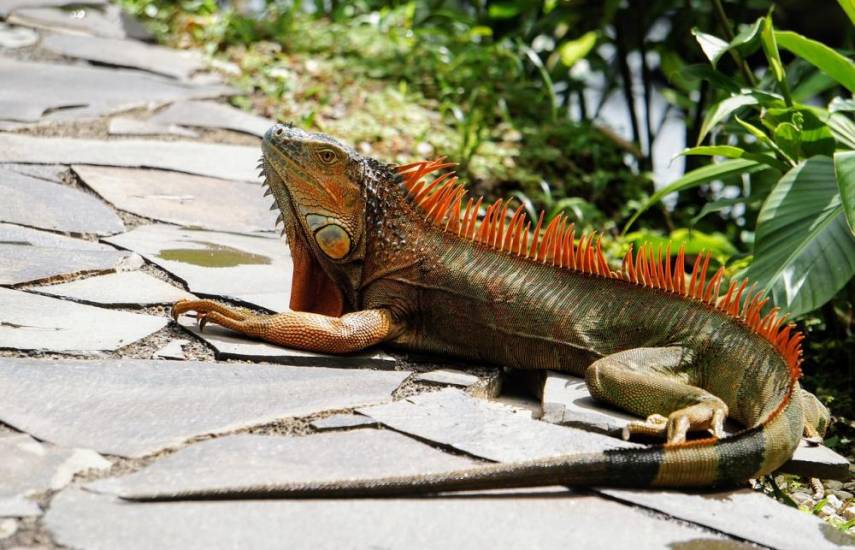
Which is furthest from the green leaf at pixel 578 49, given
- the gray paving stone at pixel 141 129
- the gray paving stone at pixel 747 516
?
the gray paving stone at pixel 747 516

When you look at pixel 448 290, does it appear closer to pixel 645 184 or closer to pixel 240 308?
pixel 240 308

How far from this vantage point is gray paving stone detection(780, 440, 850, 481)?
12.9 ft

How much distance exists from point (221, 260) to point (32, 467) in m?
2.32

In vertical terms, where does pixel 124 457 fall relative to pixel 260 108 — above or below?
→ below

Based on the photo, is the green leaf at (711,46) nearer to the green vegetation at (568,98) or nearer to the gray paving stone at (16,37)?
the green vegetation at (568,98)

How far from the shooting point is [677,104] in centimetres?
982

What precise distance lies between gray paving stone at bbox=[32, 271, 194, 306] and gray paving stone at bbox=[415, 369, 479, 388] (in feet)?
3.92

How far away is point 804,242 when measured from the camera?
5.14 m

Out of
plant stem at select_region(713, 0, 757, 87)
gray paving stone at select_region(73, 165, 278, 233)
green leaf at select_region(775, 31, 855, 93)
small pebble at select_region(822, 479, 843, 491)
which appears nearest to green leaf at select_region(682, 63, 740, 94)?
plant stem at select_region(713, 0, 757, 87)

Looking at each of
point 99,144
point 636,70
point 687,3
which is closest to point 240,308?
point 99,144

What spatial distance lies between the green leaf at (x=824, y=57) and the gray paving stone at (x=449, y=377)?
8.08 ft

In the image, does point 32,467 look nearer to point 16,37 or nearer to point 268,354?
point 268,354

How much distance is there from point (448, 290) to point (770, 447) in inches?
61.8

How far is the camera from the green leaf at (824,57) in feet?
17.3
